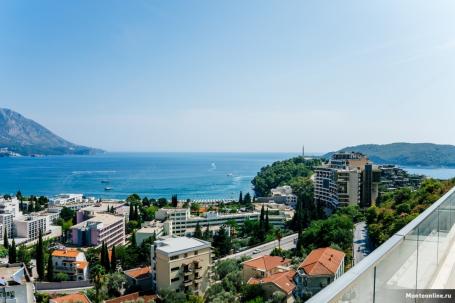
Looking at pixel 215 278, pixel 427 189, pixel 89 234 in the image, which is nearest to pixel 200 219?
pixel 89 234

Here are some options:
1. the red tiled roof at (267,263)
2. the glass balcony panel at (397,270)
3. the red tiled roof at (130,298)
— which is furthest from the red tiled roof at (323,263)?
the glass balcony panel at (397,270)

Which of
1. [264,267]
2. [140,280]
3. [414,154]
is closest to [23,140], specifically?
[414,154]

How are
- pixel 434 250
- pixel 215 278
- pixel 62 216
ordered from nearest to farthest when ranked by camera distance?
pixel 434 250 → pixel 215 278 → pixel 62 216

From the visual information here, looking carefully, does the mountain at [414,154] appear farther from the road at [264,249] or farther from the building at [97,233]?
the building at [97,233]

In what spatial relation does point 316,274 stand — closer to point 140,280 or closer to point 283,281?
point 283,281

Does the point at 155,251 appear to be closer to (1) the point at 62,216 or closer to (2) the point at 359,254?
(2) the point at 359,254

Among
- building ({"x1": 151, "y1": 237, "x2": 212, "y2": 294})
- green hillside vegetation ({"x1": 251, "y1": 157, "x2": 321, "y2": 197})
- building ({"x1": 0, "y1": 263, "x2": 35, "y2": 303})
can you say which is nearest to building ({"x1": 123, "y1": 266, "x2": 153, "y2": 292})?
building ({"x1": 151, "y1": 237, "x2": 212, "y2": 294})
